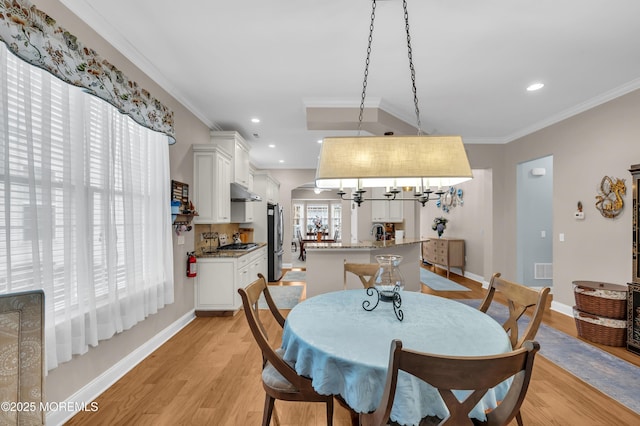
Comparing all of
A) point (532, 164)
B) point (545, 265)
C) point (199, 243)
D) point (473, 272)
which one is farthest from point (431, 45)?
point (473, 272)

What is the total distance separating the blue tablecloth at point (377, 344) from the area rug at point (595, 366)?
1.58 meters

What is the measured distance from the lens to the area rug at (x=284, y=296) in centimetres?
440

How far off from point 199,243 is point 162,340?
4.41 feet

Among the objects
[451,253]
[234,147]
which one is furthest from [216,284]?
[451,253]

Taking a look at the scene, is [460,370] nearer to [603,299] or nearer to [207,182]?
[603,299]

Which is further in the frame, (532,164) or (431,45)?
(532,164)

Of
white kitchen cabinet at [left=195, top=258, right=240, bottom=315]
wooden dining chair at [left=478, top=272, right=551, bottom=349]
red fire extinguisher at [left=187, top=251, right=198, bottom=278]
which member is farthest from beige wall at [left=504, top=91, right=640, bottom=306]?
red fire extinguisher at [left=187, top=251, right=198, bottom=278]

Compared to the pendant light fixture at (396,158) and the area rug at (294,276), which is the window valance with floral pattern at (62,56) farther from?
the area rug at (294,276)

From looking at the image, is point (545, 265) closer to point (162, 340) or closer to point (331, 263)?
point (331, 263)

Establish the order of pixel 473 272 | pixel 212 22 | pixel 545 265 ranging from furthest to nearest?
1. pixel 473 272
2. pixel 545 265
3. pixel 212 22

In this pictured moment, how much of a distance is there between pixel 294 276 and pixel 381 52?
5141 millimetres

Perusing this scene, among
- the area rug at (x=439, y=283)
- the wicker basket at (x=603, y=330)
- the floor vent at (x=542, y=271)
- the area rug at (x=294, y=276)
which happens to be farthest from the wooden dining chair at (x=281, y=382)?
the floor vent at (x=542, y=271)

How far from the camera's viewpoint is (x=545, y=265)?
204 inches

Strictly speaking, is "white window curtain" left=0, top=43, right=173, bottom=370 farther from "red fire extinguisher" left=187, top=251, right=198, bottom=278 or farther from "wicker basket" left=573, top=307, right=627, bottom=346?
"wicker basket" left=573, top=307, right=627, bottom=346
